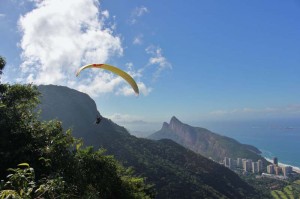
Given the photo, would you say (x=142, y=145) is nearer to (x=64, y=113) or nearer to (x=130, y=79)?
(x=64, y=113)

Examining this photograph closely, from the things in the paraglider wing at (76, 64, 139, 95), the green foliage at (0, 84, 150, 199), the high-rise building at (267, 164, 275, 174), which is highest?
the high-rise building at (267, 164, 275, 174)

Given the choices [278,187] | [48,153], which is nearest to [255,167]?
[278,187]

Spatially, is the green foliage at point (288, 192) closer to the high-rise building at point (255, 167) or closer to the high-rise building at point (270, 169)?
the high-rise building at point (270, 169)

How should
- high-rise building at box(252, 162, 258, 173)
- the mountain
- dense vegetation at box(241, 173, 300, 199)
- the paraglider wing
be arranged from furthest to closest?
high-rise building at box(252, 162, 258, 173)
dense vegetation at box(241, 173, 300, 199)
the mountain
the paraglider wing

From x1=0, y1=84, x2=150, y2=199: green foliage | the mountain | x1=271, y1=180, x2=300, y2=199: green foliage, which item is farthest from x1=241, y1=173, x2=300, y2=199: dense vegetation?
x1=0, y1=84, x2=150, y2=199: green foliage

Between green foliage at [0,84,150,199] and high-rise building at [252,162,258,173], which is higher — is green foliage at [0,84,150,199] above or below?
below

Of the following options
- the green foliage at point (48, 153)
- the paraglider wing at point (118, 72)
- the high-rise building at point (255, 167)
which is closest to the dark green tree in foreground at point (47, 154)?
the green foliage at point (48, 153)

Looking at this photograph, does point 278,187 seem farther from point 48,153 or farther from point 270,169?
point 48,153

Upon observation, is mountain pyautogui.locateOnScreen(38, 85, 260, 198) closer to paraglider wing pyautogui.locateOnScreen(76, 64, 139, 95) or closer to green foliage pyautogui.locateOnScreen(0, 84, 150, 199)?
green foliage pyautogui.locateOnScreen(0, 84, 150, 199)
